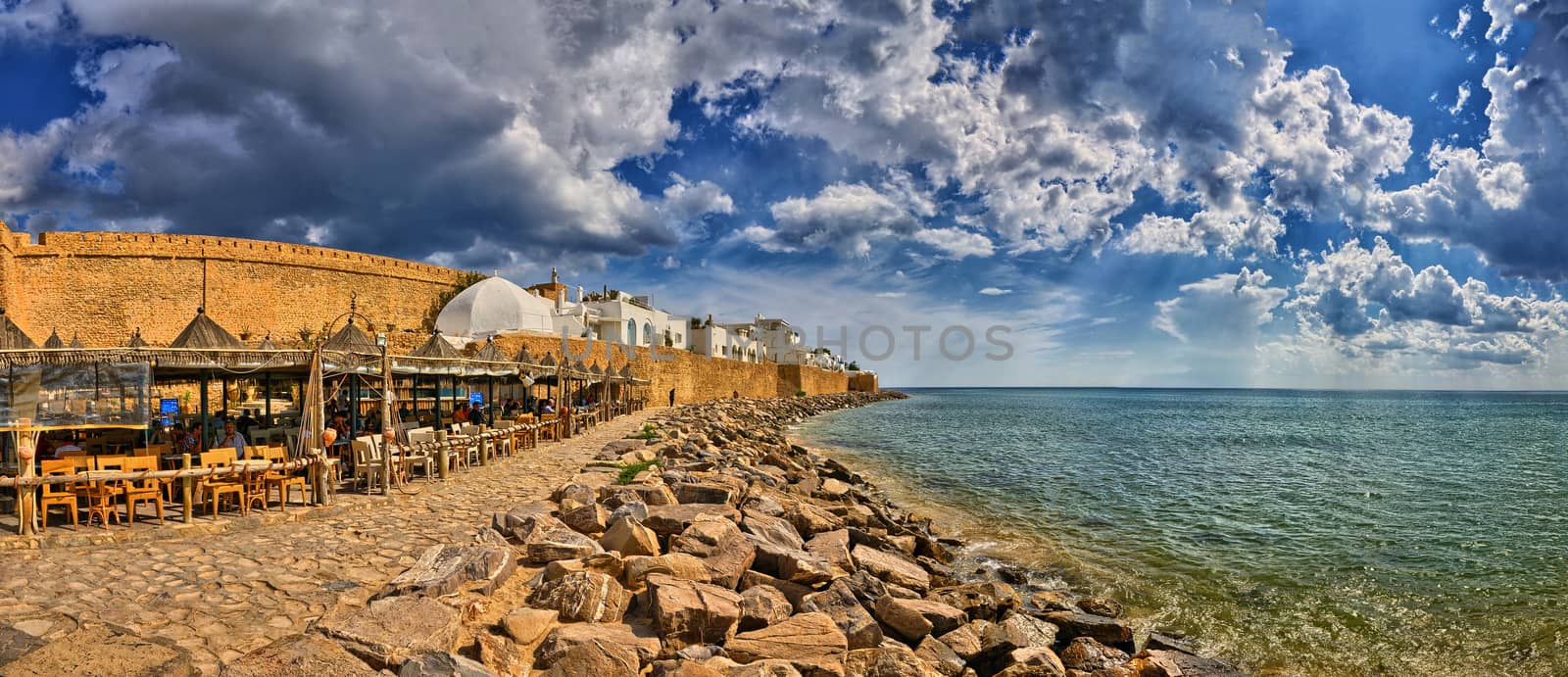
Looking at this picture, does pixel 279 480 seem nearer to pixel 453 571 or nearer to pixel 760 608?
pixel 453 571

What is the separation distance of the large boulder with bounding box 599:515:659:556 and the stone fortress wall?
82.0ft

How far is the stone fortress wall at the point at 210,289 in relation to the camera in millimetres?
32344

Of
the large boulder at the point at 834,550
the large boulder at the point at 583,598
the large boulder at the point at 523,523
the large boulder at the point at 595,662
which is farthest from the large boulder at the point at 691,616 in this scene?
the large boulder at the point at 523,523

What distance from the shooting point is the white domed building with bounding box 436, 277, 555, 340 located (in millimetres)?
35719

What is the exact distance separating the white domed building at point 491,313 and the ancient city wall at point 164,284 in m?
5.74

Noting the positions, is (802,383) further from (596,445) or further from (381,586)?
(381,586)

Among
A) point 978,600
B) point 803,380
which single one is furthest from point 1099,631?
point 803,380

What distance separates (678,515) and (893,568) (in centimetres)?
224

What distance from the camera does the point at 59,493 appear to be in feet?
23.2

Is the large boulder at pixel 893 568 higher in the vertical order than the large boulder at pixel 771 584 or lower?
lower

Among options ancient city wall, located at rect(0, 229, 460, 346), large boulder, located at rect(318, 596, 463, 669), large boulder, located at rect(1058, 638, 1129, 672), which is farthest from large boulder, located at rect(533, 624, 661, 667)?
ancient city wall, located at rect(0, 229, 460, 346)

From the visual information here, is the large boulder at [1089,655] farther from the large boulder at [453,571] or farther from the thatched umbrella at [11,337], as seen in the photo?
the thatched umbrella at [11,337]

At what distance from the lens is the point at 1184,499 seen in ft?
49.2

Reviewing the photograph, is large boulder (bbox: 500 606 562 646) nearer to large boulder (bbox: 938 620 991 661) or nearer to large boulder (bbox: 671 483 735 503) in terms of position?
large boulder (bbox: 938 620 991 661)
